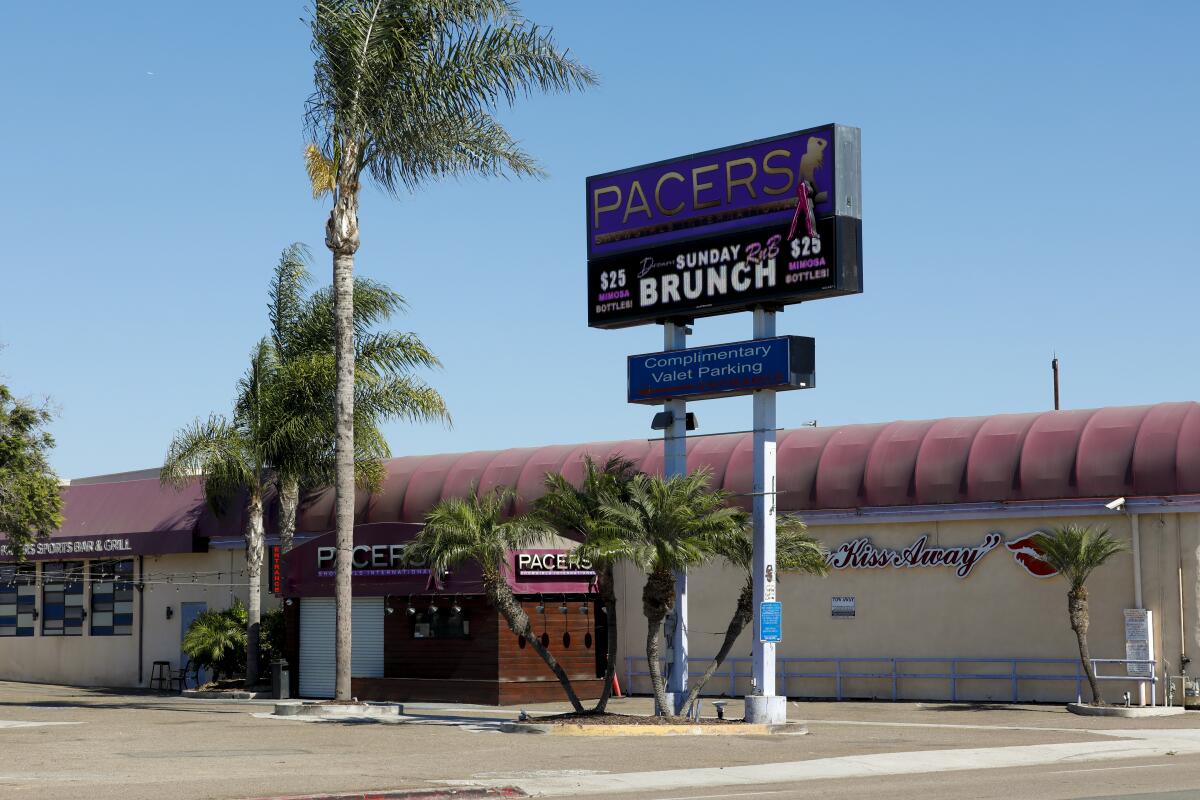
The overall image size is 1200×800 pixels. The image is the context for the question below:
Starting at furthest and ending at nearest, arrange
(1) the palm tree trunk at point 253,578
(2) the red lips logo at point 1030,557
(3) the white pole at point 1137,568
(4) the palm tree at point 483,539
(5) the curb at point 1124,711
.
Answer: (1) the palm tree trunk at point 253,578 → (2) the red lips logo at point 1030,557 → (3) the white pole at point 1137,568 → (5) the curb at point 1124,711 → (4) the palm tree at point 483,539

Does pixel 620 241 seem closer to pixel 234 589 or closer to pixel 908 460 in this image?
pixel 908 460

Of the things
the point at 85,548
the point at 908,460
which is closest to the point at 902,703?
the point at 908,460

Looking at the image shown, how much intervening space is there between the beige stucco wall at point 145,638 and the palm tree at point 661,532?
22080 millimetres

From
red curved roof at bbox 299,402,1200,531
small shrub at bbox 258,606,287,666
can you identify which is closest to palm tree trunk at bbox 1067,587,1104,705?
red curved roof at bbox 299,402,1200,531

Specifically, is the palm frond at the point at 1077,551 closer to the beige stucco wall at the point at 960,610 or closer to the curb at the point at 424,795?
the beige stucco wall at the point at 960,610

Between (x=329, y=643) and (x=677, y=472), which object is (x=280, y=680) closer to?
(x=329, y=643)

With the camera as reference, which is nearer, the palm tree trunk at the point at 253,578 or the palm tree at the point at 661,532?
the palm tree at the point at 661,532

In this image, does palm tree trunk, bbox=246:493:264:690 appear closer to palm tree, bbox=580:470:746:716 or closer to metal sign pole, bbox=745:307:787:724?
palm tree, bbox=580:470:746:716

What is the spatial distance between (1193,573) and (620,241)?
14.5m

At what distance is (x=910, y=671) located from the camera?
37.8 m

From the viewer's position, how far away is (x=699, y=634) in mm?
41344

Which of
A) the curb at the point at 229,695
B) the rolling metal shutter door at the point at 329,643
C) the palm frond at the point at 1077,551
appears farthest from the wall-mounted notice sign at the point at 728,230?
the curb at the point at 229,695

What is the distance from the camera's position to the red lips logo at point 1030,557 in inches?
1407

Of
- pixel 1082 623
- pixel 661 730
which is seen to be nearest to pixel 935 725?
pixel 1082 623
